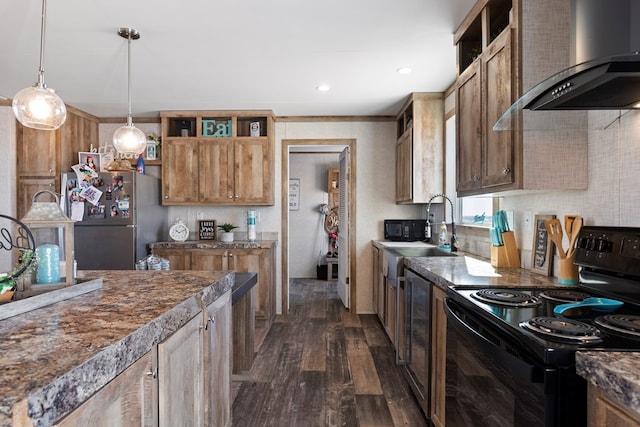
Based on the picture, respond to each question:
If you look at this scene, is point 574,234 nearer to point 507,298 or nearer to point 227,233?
point 507,298

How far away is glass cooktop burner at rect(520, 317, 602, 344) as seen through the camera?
0.96 meters

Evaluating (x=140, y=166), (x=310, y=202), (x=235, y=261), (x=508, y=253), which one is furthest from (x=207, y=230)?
(x=508, y=253)

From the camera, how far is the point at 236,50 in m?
2.82

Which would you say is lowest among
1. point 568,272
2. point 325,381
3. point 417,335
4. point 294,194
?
point 325,381

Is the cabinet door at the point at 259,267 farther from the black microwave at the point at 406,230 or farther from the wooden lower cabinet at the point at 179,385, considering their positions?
the wooden lower cabinet at the point at 179,385

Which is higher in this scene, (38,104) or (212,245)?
(38,104)

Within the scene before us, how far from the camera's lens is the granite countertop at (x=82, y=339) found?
643mm

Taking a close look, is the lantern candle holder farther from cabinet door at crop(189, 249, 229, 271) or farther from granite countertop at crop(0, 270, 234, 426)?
cabinet door at crop(189, 249, 229, 271)

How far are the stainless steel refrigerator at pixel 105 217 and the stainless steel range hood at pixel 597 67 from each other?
3614 millimetres

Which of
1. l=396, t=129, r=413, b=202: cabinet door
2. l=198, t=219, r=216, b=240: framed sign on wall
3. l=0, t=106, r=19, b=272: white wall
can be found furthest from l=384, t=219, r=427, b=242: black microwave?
l=0, t=106, r=19, b=272: white wall

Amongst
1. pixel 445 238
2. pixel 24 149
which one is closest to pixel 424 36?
pixel 445 238

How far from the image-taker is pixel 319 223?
716 cm

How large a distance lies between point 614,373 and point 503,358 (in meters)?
0.33

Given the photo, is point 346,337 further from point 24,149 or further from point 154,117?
point 24,149
